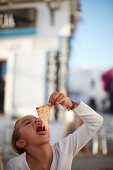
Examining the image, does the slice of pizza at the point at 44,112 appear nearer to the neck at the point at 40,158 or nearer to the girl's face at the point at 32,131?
the girl's face at the point at 32,131

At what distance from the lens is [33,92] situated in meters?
5.27

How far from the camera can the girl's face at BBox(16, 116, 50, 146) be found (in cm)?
136

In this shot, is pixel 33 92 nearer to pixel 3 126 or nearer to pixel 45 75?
pixel 45 75

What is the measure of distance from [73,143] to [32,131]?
31 cm

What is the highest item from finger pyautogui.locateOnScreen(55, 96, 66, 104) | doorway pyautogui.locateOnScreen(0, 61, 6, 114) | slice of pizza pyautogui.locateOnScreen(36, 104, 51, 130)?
finger pyautogui.locateOnScreen(55, 96, 66, 104)

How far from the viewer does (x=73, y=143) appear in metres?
1.49

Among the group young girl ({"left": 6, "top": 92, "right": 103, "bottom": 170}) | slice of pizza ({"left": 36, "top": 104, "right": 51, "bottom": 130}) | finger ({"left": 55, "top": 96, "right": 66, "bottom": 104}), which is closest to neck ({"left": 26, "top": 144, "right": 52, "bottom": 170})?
young girl ({"left": 6, "top": 92, "right": 103, "bottom": 170})

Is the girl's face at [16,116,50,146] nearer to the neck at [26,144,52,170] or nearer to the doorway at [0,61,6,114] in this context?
the neck at [26,144,52,170]

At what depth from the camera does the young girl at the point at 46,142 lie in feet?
4.51

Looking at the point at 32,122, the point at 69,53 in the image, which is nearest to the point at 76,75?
the point at 69,53

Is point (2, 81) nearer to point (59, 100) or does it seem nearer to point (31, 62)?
point (31, 62)

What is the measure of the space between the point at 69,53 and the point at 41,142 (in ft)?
13.8

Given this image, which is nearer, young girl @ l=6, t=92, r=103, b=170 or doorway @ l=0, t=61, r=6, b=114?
young girl @ l=6, t=92, r=103, b=170

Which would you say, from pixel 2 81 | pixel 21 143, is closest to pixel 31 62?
pixel 2 81
